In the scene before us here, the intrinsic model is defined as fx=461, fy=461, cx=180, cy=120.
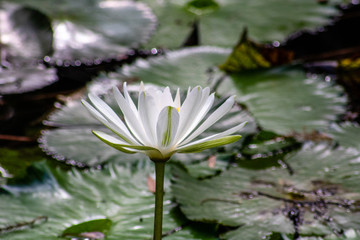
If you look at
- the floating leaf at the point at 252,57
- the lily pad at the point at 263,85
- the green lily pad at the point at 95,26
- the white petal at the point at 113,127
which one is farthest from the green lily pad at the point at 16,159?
the floating leaf at the point at 252,57

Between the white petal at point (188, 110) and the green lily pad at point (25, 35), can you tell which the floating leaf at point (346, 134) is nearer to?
the white petal at point (188, 110)

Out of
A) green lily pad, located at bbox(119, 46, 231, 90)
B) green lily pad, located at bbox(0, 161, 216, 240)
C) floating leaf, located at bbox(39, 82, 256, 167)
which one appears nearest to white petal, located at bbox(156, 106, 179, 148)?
green lily pad, located at bbox(0, 161, 216, 240)

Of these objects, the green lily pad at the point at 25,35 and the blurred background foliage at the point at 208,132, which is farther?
the green lily pad at the point at 25,35

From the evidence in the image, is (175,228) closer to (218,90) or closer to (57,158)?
(57,158)

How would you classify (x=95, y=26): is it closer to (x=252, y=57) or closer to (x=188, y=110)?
(x=252, y=57)

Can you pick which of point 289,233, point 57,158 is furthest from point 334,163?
point 57,158
